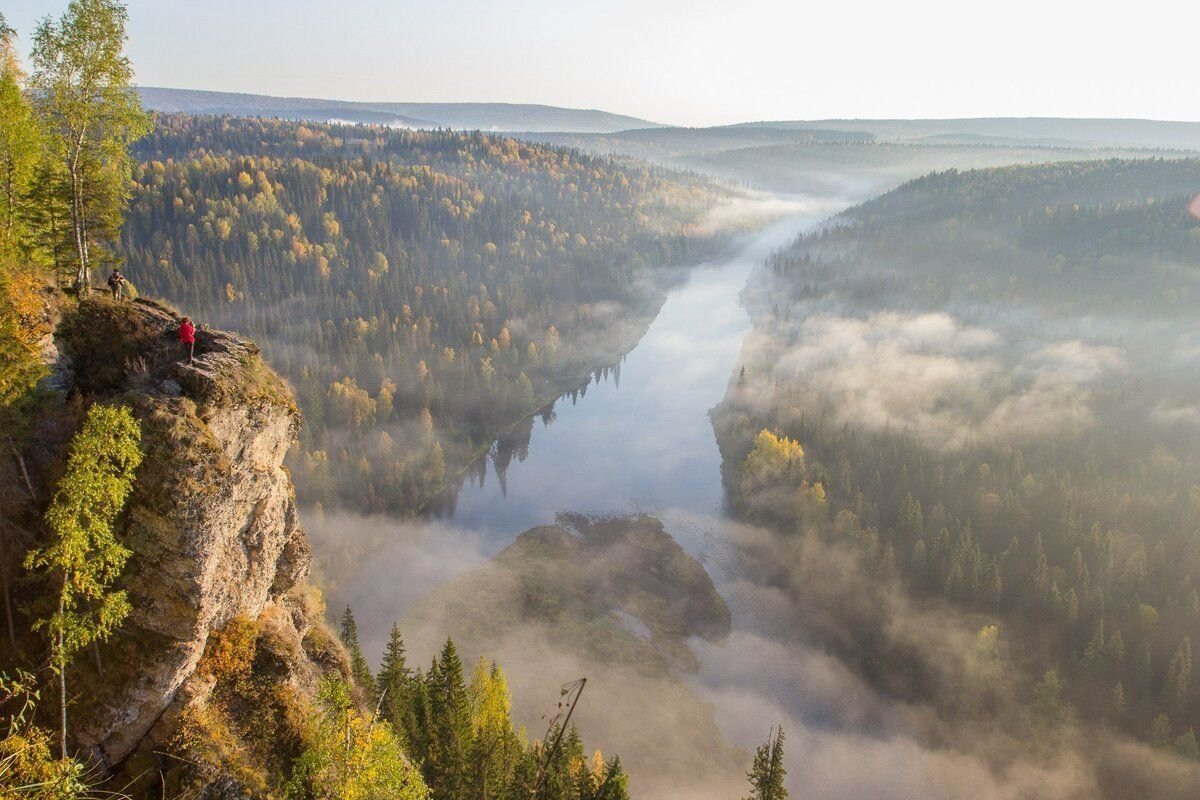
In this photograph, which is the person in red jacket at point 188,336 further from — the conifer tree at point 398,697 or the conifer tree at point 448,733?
the conifer tree at point 448,733

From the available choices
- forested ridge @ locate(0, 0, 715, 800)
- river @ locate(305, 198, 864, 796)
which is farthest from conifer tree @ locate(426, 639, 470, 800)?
river @ locate(305, 198, 864, 796)

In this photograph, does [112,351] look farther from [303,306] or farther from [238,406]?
[303,306]

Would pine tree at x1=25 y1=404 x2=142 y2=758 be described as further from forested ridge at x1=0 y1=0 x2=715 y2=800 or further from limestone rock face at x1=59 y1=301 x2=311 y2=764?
limestone rock face at x1=59 y1=301 x2=311 y2=764

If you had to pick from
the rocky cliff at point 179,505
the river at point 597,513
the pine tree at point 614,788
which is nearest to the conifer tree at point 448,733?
the pine tree at point 614,788

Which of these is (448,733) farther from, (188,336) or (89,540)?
(188,336)

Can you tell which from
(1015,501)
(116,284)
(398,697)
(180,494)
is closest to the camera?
(180,494)

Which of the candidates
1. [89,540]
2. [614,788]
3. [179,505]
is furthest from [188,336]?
[614,788]

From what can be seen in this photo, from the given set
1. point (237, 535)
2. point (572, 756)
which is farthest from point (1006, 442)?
point (237, 535)
